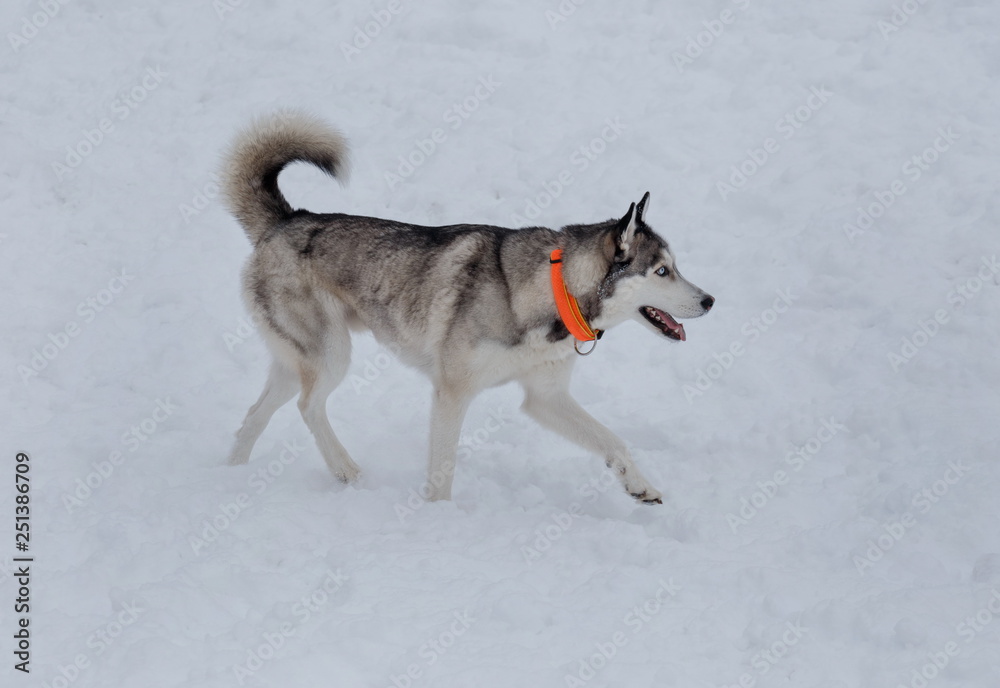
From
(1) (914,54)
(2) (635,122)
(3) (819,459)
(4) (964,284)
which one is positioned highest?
(1) (914,54)

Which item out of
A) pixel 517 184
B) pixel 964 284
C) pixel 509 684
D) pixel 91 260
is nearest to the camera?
pixel 509 684

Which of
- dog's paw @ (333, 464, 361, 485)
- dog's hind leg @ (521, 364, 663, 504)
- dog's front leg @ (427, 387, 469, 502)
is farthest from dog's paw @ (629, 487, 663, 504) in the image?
dog's paw @ (333, 464, 361, 485)

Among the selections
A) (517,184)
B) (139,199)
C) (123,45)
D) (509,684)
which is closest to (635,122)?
(517,184)

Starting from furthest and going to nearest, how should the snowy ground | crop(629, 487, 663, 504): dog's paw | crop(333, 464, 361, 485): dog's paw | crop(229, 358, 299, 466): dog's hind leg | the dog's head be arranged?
crop(229, 358, 299, 466): dog's hind leg, crop(333, 464, 361, 485): dog's paw, crop(629, 487, 663, 504): dog's paw, the dog's head, the snowy ground

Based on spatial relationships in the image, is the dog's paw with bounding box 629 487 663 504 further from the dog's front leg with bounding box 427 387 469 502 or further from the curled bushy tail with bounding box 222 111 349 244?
the curled bushy tail with bounding box 222 111 349 244

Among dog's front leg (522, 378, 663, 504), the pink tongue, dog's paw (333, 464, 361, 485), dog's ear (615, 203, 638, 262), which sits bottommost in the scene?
dog's paw (333, 464, 361, 485)

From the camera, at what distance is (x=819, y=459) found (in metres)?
5.88

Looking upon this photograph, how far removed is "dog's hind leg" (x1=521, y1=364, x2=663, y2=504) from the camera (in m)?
5.27

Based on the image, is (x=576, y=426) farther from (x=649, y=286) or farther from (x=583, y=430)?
(x=649, y=286)

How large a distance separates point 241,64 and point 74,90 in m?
1.84

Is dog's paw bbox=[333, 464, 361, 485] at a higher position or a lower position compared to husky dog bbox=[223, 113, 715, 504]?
lower

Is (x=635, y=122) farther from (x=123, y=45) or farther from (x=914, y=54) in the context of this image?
(x=123, y=45)

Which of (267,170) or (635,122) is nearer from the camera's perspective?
(267,170)

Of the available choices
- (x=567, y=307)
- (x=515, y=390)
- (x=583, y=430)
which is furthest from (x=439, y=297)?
(x=515, y=390)
